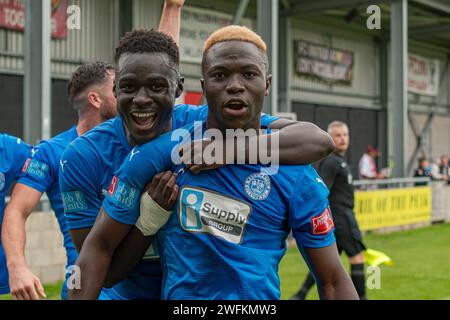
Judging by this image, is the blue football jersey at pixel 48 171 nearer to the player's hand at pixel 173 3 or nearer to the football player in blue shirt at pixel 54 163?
the football player in blue shirt at pixel 54 163

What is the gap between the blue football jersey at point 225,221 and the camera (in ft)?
7.93

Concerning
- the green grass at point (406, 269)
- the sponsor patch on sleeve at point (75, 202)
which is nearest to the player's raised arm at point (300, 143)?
the sponsor patch on sleeve at point (75, 202)

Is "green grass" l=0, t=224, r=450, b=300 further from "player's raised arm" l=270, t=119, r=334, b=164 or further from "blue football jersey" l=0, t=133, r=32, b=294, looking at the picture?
"player's raised arm" l=270, t=119, r=334, b=164

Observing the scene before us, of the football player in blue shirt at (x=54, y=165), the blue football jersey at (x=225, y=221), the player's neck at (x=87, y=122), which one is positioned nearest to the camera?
the blue football jersey at (x=225, y=221)

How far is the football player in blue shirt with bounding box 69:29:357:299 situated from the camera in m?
2.42

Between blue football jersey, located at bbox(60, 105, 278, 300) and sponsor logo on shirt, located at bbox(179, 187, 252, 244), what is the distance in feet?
1.52

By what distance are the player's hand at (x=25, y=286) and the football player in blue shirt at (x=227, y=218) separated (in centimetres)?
165

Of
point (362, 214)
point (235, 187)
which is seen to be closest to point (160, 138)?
point (235, 187)

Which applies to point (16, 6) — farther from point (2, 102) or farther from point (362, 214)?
point (362, 214)

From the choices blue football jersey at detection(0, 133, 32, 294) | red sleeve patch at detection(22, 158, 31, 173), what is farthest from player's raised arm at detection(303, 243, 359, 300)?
blue football jersey at detection(0, 133, 32, 294)

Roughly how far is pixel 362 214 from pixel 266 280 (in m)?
13.3

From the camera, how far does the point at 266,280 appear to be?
8.03 ft

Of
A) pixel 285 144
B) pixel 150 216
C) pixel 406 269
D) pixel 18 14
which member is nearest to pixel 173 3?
pixel 285 144

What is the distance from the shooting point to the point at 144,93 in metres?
2.59
